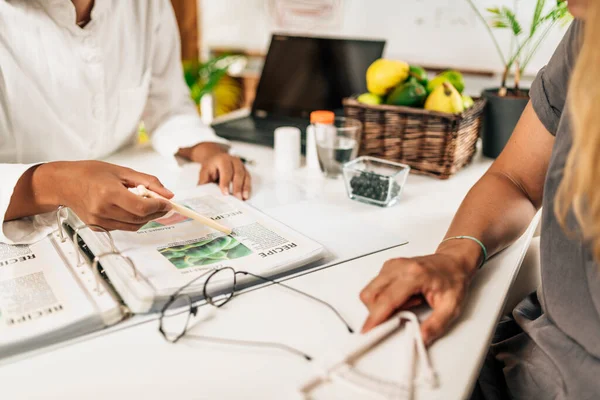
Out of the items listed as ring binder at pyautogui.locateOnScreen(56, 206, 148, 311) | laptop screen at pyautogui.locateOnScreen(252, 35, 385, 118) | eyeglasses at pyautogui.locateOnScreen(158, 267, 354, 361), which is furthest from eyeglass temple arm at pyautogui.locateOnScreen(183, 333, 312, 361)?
laptop screen at pyautogui.locateOnScreen(252, 35, 385, 118)

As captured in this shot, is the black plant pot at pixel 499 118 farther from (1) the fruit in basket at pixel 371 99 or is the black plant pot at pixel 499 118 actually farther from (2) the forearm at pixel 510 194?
(2) the forearm at pixel 510 194

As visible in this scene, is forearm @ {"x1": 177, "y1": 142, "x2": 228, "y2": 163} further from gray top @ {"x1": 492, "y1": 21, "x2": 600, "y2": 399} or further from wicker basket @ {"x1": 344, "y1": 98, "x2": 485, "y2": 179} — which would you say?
gray top @ {"x1": 492, "y1": 21, "x2": 600, "y2": 399}

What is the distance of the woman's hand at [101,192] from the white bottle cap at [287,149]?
48 centimetres

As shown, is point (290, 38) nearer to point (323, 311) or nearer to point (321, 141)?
point (321, 141)

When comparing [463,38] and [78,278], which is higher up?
[463,38]

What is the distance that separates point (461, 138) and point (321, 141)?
31 centimetres

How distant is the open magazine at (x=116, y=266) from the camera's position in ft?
1.81

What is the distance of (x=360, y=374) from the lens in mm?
490

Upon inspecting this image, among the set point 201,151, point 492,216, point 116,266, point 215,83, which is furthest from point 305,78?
point 116,266

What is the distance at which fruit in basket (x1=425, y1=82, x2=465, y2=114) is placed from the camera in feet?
3.53

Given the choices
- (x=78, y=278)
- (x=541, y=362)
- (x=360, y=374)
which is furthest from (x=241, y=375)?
(x=541, y=362)

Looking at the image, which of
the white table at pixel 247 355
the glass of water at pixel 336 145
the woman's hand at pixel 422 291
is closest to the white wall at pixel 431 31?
the glass of water at pixel 336 145

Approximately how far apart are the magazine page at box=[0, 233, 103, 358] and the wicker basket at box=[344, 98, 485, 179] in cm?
73

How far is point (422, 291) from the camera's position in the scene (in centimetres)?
59
